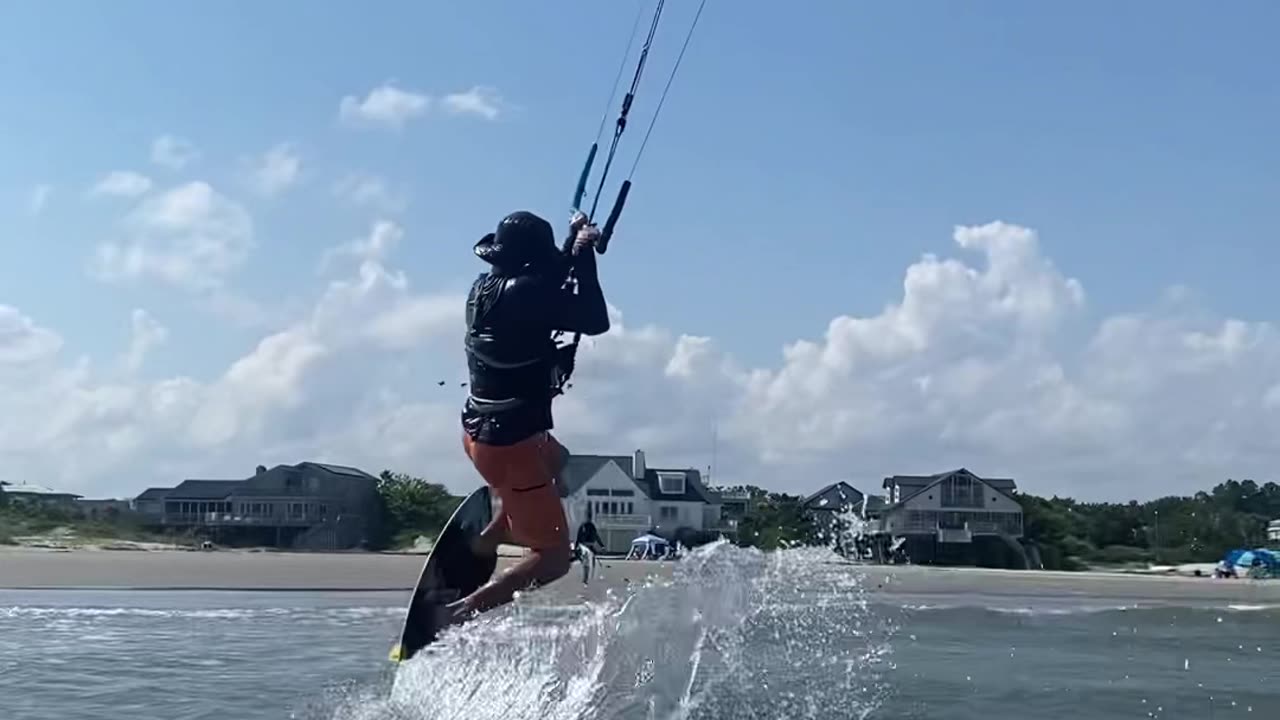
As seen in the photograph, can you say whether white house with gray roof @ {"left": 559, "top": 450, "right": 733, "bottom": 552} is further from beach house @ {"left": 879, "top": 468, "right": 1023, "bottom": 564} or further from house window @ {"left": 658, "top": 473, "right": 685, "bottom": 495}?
beach house @ {"left": 879, "top": 468, "right": 1023, "bottom": 564}

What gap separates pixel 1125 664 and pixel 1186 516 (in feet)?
208

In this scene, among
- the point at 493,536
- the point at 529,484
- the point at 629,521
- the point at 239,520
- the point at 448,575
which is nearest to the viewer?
the point at 529,484

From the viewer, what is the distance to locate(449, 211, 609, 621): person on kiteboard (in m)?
9.01

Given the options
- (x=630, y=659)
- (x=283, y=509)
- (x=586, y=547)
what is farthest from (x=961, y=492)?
(x=630, y=659)

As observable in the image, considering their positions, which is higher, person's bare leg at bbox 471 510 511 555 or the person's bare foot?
person's bare leg at bbox 471 510 511 555

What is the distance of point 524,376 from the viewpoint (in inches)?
356

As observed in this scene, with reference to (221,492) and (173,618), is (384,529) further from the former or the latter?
(173,618)

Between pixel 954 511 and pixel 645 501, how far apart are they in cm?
1690

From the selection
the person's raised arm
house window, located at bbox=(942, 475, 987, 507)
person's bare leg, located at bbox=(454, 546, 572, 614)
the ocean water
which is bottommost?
the ocean water

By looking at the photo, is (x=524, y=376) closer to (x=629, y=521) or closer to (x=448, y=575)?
(x=448, y=575)

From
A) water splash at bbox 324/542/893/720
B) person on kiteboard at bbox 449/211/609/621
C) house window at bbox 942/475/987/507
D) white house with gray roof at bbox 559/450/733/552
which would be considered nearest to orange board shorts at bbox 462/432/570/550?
person on kiteboard at bbox 449/211/609/621

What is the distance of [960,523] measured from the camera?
7181 centimetres

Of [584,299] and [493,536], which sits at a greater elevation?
[584,299]

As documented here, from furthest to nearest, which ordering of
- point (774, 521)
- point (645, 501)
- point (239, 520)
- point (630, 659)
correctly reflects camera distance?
point (239, 520) < point (645, 501) < point (774, 521) < point (630, 659)
